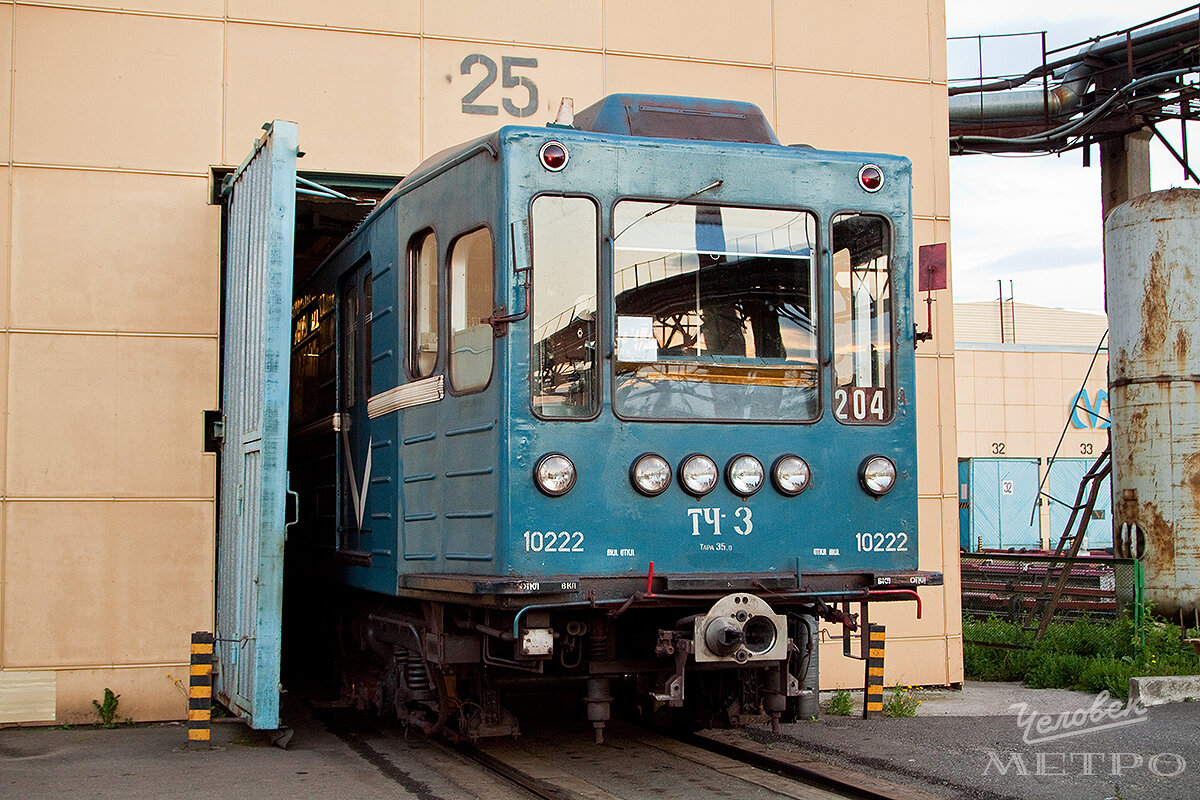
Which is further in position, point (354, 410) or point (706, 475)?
point (354, 410)

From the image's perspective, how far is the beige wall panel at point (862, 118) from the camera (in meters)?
11.0

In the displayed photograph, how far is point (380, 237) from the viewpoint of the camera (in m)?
8.14

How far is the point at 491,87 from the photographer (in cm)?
1036

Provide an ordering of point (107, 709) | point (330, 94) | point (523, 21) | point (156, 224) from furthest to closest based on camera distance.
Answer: point (523, 21), point (330, 94), point (156, 224), point (107, 709)

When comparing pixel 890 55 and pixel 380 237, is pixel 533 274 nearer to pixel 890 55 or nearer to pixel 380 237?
pixel 380 237

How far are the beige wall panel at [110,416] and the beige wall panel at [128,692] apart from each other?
124 cm

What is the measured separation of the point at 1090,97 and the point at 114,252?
1331 centimetres

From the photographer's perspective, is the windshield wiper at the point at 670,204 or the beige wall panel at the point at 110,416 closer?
the windshield wiper at the point at 670,204

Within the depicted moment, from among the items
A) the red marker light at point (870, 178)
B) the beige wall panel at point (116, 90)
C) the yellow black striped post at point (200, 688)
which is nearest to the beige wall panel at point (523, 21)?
the beige wall panel at point (116, 90)

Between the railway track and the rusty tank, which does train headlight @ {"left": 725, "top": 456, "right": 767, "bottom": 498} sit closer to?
the railway track

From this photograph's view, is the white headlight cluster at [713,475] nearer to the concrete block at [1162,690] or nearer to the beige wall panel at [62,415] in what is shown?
the concrete block at [1162,690]

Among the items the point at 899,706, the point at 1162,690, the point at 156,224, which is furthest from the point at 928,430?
the point at 156,224

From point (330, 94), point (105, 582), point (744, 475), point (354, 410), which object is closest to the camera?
point (744, 475)

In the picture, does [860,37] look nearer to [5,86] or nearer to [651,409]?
[651,409]
